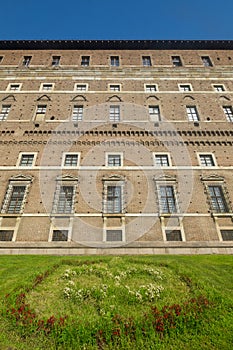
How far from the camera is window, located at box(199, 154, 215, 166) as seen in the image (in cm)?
1923

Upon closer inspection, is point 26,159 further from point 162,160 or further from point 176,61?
point 176,61

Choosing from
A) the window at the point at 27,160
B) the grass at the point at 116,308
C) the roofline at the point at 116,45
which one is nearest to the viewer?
the grass at the point at 116,308

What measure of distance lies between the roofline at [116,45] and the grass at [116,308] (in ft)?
98.5

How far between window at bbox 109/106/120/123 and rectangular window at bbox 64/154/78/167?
18.3 feet

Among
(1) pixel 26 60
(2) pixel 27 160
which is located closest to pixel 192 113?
(2) pixel 27 160

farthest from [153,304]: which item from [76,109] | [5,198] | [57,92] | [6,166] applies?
[57,92]

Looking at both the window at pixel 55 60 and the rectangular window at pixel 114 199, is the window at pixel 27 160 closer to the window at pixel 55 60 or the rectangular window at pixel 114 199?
the rectangular window at pixel 114 199

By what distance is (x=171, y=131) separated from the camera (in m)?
21.2

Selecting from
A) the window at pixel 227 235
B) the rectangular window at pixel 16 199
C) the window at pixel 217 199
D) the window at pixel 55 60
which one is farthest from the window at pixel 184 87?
the rectangular window at pixel 16 199

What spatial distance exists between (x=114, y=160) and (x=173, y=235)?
778cm

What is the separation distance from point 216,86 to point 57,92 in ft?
58.7

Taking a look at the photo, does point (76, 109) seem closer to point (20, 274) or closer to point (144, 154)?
point (144, 154)

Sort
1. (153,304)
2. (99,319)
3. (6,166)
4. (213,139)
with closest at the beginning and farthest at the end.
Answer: (99,319) < (153,304) < (6,166) < (213,139)

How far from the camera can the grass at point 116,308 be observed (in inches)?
223
